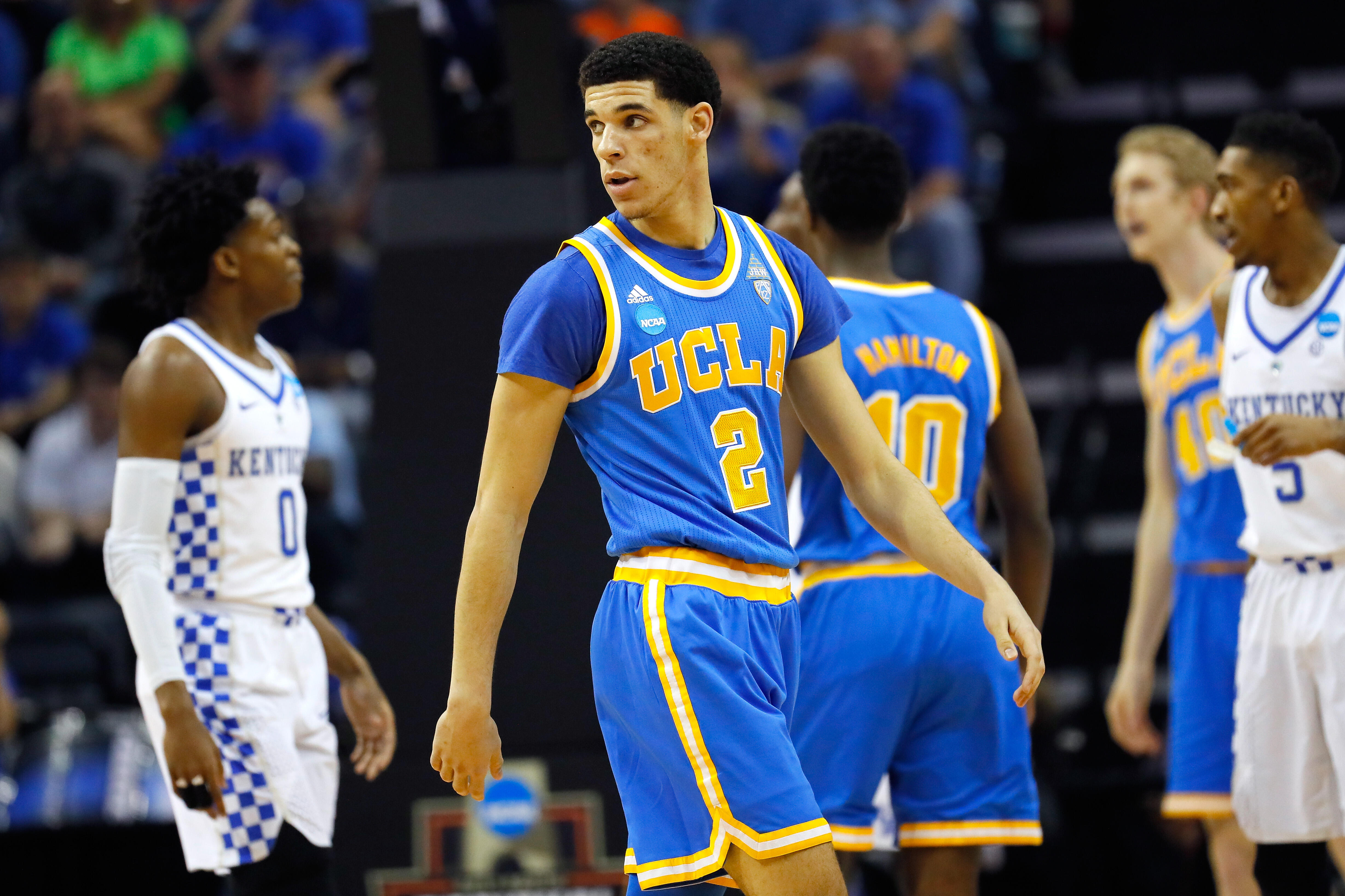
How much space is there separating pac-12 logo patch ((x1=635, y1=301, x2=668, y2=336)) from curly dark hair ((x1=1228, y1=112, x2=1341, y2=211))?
7.03ft

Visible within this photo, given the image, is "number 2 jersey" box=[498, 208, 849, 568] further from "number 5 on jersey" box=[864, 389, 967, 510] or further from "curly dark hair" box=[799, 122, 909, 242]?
"curly dark hair" box=[799, 122, 909, 242]

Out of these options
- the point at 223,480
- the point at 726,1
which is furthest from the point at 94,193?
the point at 223,480

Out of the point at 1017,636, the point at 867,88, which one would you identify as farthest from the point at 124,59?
the point at 1017,636

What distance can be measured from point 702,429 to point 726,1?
816 cm

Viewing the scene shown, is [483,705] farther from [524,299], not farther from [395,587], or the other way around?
[395,587]

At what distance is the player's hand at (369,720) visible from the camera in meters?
4.50

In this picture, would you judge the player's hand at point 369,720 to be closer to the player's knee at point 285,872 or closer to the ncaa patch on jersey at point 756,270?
the player's knee at point 285,872

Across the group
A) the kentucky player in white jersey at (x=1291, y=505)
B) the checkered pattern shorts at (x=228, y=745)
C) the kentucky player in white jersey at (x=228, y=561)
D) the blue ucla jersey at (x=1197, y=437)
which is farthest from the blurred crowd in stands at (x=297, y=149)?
the kentucky player in white jersey at (x=1291, y=505)

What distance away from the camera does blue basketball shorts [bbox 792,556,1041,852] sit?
13.4 ft

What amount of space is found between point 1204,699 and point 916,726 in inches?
53.2

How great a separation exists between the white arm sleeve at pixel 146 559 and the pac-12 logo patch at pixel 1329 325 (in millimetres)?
3059

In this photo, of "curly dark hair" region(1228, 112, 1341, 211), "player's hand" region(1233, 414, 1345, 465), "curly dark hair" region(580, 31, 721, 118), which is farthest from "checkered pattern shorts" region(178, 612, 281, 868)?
"curly dark hair" region(1228, 112, 1341, 211)

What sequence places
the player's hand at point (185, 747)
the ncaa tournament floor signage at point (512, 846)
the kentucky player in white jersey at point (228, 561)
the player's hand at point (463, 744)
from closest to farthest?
1. the player's hand at point (463, 744)
2. the player's hand at point (185, 747)
3. the kentucky player in white jersey at point (228, 561)
4. the ncaa tournament floor signage at point (512, 846)

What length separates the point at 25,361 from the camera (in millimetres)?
9203
